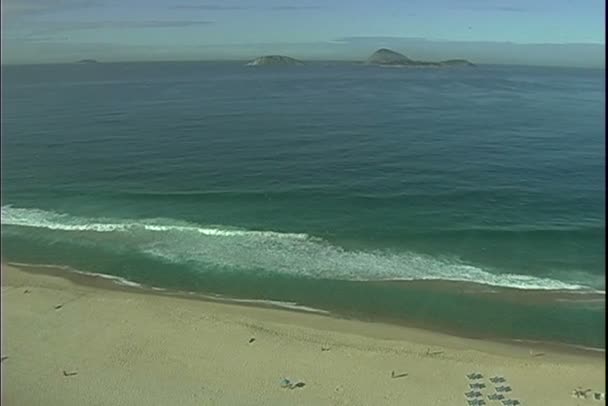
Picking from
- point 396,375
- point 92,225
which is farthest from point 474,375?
point 92,225

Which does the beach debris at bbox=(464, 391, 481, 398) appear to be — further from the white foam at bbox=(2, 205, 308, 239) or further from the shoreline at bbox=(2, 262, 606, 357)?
the white foam at bbox=(2, 205, 308, 239)

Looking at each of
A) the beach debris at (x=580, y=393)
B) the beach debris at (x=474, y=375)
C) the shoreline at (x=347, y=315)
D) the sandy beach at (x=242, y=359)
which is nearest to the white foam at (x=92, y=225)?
the shoreline at (x=347, y=315)

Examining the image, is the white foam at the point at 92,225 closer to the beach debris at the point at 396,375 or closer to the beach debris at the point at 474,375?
the beach debris at the point at 396,375

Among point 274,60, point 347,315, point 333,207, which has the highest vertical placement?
point 274,60

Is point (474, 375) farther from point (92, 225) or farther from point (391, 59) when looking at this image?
point (391, 59)

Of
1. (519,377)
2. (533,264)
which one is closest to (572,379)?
(519,377)
